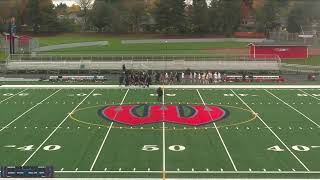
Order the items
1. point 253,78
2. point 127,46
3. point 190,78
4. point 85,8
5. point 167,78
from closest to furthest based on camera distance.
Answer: point 167,78, point 190,78, point 253,78, point 127,46, point 85,8

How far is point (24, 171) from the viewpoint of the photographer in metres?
13.2

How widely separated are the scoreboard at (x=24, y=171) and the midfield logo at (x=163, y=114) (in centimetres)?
851

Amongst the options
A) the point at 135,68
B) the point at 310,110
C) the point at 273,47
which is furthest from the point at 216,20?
the point at 310,110

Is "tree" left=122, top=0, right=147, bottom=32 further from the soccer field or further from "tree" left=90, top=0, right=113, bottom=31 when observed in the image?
the soccer field

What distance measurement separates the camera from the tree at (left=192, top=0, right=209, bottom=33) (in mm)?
74438

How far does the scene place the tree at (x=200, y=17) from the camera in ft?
244

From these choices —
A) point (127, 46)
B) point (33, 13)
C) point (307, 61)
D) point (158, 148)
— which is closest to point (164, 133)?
point (158, 148)

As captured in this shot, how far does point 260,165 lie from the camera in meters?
15.7

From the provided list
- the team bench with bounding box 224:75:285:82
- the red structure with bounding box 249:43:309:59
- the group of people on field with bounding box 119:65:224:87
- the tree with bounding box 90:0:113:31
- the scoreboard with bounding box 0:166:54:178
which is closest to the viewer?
the scoreboard with bounding box 0:166:54:178

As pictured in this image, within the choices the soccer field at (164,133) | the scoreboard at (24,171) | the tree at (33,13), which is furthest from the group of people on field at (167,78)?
the tree at (33,13)

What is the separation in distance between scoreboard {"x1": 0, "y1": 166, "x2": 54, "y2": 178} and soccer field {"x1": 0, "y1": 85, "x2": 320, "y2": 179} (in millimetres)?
1181

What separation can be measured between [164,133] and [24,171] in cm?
759

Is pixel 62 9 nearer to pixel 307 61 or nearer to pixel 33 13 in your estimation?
pixel 33 13

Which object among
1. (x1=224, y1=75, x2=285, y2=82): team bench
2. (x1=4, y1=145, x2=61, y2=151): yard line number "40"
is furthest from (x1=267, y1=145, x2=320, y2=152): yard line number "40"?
(x1=224, y1=75, x2=285, y2=82): team bench
